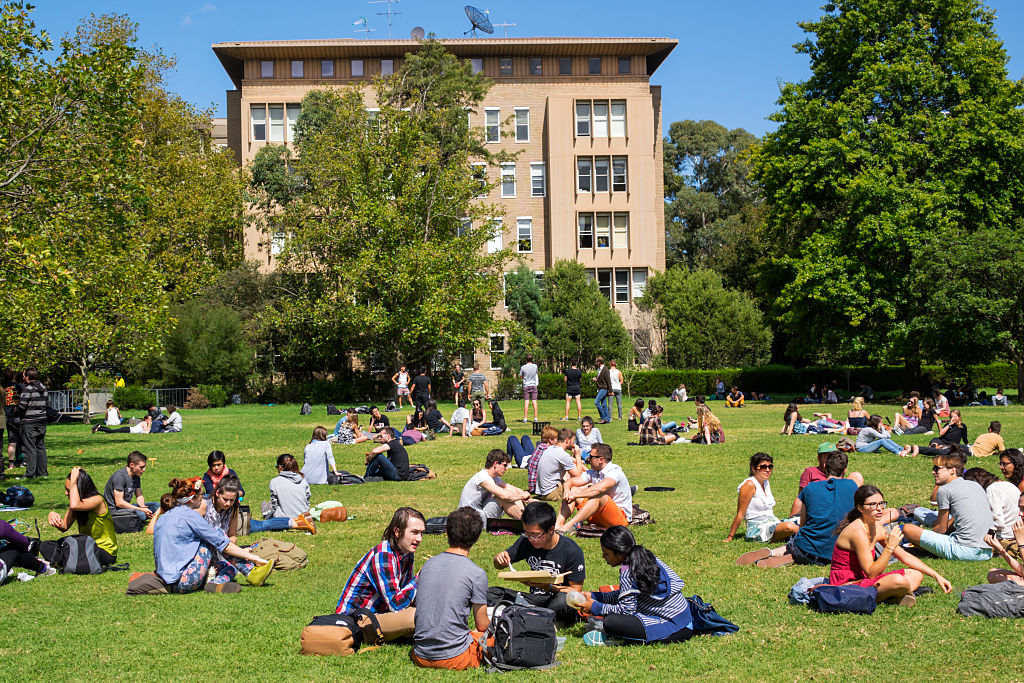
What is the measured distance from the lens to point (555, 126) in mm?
56906

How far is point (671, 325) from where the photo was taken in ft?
176

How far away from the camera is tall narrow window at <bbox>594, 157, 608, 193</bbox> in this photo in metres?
56.8

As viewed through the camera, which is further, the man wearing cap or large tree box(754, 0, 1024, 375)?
large tree box(754, 0, 1024, 375)

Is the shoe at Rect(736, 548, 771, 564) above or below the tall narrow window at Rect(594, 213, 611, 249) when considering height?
below

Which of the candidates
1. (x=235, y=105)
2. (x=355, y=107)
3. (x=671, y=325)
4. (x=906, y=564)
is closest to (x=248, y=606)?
(x=906, y=564)

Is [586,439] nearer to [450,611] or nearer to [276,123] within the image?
[450,611]

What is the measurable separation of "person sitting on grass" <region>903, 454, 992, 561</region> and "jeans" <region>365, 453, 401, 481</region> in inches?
378

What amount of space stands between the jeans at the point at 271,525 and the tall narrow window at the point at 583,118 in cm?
4711

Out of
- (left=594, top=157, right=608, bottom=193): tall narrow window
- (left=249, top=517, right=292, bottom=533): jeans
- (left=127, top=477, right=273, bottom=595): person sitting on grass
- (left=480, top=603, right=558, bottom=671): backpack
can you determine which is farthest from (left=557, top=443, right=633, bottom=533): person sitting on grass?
(left=594, top=157, right=608, bottom=193): tall narrow window

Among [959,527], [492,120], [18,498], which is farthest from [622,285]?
[959,527]

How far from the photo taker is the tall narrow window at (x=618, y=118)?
56.4m

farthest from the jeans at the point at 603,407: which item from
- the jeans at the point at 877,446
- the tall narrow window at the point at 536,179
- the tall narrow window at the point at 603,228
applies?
the tall narrow window at the point at 536,179

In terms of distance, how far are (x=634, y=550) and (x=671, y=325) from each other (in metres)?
46.8

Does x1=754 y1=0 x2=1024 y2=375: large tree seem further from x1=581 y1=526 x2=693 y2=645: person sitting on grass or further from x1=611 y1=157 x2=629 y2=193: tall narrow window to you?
x1=581 y1=526 x2=693 y2=645: person sitting on grass
